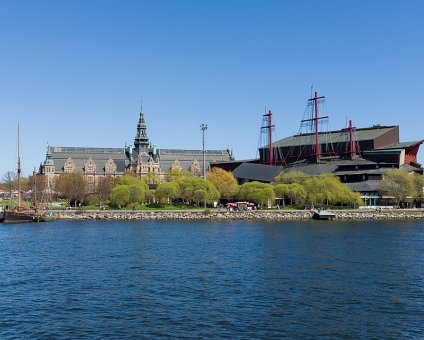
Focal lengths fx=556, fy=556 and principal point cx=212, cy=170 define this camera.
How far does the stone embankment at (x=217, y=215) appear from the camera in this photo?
11962 cm

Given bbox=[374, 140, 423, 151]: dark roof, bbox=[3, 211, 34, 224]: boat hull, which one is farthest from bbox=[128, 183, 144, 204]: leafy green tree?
bbox=[374, 140, 423, 151]: dark roof

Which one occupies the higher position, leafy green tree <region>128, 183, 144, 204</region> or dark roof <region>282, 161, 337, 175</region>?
dark roof <region>282, 161, 337, 175</region>

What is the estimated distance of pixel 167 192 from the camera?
140 meters

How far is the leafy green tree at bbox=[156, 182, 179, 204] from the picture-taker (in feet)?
456

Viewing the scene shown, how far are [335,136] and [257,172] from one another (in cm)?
3073

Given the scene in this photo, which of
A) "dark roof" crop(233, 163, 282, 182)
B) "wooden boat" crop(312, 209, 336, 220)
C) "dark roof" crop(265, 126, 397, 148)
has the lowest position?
"wooden boat" crop(312, 209, 336, 220)

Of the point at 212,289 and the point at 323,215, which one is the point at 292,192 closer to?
the point at 323,215

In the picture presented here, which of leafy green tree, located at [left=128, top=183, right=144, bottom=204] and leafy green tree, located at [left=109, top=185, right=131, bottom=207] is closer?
leafy green tree, located at [left=109, top=185, right=131, bottom=207]

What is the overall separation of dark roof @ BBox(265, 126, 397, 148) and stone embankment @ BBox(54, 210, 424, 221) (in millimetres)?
49251

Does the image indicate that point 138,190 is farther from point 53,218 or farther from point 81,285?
point 81,285

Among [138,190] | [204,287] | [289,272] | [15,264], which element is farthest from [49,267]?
[138,190]

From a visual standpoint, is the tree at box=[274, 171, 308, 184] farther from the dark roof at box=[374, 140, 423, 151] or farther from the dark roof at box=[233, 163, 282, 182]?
the dark roof at box=[374, 140, 423, 151]

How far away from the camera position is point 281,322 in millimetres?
30625

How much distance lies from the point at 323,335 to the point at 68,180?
5781 inches
